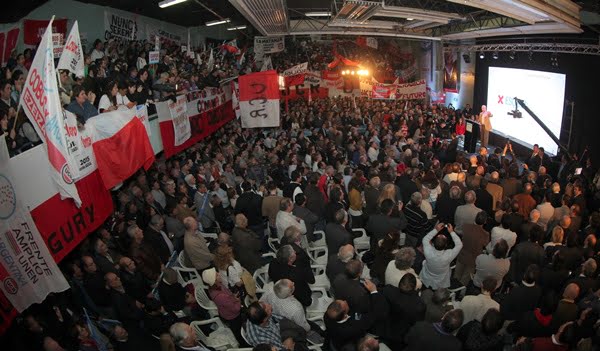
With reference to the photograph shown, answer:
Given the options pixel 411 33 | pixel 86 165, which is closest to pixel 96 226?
pixel 86 165

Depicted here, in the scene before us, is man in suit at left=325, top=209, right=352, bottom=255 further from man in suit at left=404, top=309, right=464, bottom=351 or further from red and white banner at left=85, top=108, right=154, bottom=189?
red and white banner at left=85, top=108, right=154, bottom=189

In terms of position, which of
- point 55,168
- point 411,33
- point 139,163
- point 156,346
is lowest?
point 156,346

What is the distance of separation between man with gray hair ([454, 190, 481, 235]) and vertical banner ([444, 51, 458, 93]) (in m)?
16.9

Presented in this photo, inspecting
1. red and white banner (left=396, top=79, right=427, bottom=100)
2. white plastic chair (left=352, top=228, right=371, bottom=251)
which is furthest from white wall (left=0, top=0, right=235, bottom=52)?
red and white banner (left=396, top=79, right=427, bottom=100)

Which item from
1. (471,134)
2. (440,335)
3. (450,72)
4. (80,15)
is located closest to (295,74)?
(471,134)

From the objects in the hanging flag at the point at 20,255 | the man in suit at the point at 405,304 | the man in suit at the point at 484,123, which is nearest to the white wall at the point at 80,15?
the hanging flag at the point at 20,255

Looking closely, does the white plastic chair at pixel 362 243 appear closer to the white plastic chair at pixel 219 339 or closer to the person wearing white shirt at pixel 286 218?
the person wearing white shirt at pixel 286 218

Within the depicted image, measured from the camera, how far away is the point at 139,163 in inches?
289

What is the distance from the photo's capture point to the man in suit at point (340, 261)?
17.0ft

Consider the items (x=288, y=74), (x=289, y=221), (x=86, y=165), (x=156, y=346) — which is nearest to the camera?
(x=156, y=346)

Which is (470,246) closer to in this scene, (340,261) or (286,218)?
(340,261)

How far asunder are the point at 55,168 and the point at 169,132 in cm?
475

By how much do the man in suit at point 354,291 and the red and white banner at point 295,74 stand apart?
1293 centimetres

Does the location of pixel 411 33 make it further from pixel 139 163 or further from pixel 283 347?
pixel 283 347
